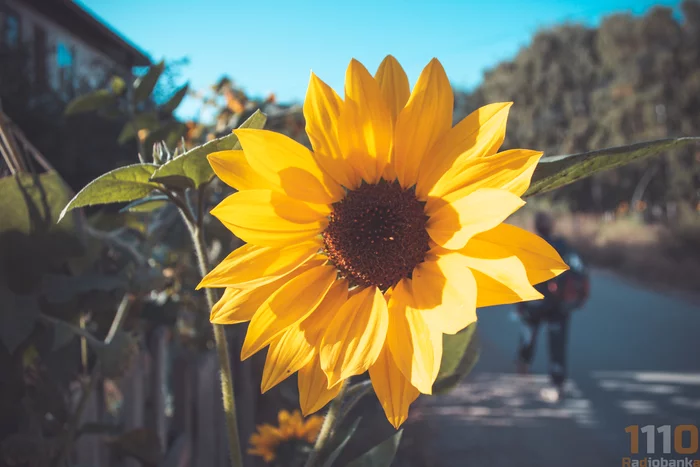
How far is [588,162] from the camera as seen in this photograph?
54 cm

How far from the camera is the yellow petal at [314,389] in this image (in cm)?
58

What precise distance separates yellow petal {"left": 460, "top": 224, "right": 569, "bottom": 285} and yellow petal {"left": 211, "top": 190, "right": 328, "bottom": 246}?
21 cm

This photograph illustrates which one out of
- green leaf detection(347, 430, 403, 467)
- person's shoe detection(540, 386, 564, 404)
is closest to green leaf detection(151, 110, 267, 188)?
green leaf detection(347, 430, 403, 467)

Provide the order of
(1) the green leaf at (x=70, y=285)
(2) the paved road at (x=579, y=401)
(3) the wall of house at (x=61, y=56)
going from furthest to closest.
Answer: (3) the wall of house at (x=61, y=56)
(2) the paved road at (x=579, y=401)
(1) the green leaf at (x=70, y=285)

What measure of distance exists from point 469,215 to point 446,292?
8 centimetres

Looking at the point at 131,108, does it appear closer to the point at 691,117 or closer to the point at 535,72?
the point at 691,117

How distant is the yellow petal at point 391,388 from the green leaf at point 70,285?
52 centimetres

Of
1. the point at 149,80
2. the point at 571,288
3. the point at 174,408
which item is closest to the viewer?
the point at 149,80

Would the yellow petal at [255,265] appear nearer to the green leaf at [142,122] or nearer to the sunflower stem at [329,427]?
the sunflower stem at [329,427]

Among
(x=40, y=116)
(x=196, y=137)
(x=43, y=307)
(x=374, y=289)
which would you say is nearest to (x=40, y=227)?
(x=43, y=307)

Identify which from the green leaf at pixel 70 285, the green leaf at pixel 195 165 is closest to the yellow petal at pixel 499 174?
the green leaf at pixel 195 165

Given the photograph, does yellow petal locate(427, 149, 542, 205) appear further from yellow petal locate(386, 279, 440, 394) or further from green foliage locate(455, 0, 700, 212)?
green foliage locate(455, 0, 700, 212)

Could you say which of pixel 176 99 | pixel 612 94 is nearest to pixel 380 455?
pixel 176 99

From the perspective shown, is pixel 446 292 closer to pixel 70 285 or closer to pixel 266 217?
pixel 266 217
